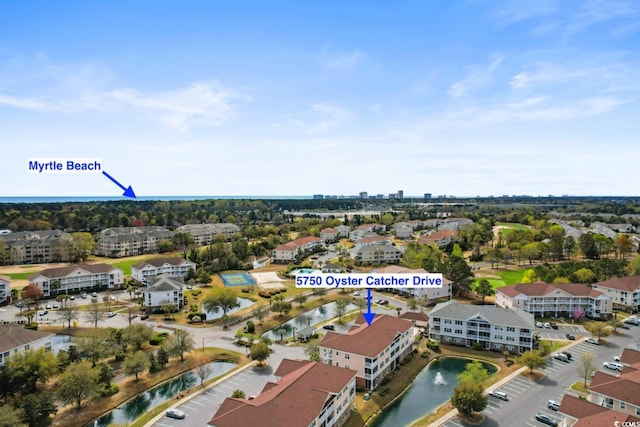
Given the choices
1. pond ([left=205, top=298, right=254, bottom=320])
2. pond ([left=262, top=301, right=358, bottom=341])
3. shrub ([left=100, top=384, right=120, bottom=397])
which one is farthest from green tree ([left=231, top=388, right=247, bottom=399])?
pond ([left=205, top=298, right=254, bottom=320])

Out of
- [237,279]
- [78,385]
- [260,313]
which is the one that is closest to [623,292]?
[260,313]

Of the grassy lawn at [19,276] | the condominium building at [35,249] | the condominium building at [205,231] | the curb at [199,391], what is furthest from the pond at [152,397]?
the condominium building at [205,231]

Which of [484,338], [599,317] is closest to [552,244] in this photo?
[599,317]

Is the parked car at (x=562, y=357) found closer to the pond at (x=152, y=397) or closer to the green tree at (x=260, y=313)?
the pond at (x=152, y=397)

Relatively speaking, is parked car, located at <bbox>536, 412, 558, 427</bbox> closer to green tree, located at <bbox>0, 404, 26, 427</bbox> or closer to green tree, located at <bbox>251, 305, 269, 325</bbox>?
green tree, located at <bbox>251, 305, 269, 325</bbox>

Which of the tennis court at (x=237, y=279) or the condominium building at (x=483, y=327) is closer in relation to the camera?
the condominium building at (x=483, y=327)

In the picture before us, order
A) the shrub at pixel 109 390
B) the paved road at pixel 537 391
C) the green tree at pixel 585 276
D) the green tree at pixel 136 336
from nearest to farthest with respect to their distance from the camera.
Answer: the paved road at pixel 537 391
the shrub at pixel 109 390
the green tree at pixel 136 336
the green tree at pixel 585 276


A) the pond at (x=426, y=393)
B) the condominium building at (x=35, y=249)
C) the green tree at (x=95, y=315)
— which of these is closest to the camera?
the pond at (x=426, y=393)
